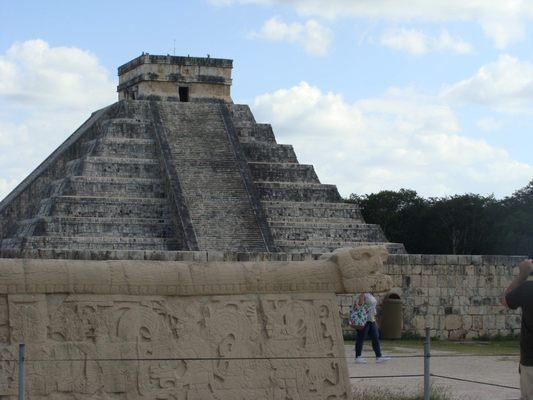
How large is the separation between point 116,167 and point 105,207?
6.08ft

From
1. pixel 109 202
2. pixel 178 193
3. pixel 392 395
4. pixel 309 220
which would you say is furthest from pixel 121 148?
pixel 392 395

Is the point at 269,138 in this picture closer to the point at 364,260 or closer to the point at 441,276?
the point at 441,276

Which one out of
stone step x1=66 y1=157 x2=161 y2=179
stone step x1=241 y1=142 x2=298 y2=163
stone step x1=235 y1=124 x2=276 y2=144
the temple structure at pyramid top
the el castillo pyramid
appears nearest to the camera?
the el castillo pyramid

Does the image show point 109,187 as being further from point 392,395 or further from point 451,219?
point 451,219

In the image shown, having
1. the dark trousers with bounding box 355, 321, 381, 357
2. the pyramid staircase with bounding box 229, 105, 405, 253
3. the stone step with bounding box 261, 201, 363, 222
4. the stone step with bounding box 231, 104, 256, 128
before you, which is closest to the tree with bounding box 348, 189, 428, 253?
the stone step with bounding box 231, 104, 256, 128

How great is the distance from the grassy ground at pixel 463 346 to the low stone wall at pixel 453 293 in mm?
584

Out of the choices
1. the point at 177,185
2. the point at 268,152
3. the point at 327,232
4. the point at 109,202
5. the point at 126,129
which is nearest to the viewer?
the point at 109,202

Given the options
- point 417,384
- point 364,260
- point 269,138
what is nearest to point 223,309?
point 364,260

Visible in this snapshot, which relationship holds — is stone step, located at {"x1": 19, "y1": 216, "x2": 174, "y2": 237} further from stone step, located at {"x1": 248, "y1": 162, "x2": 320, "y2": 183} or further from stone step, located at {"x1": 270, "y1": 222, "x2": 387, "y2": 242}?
stone step, located at {"x1": 248, "y1": 162, "x2": 320, "y2": 183}

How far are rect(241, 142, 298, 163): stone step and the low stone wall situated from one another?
15673mm

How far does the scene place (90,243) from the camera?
30.7m

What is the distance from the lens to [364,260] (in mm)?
9789

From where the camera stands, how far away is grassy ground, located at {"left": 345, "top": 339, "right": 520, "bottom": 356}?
730 inches

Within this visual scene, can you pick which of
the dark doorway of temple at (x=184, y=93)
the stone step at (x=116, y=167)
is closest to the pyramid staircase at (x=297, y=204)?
the dark doorway of temple at (x=184, y=93)
